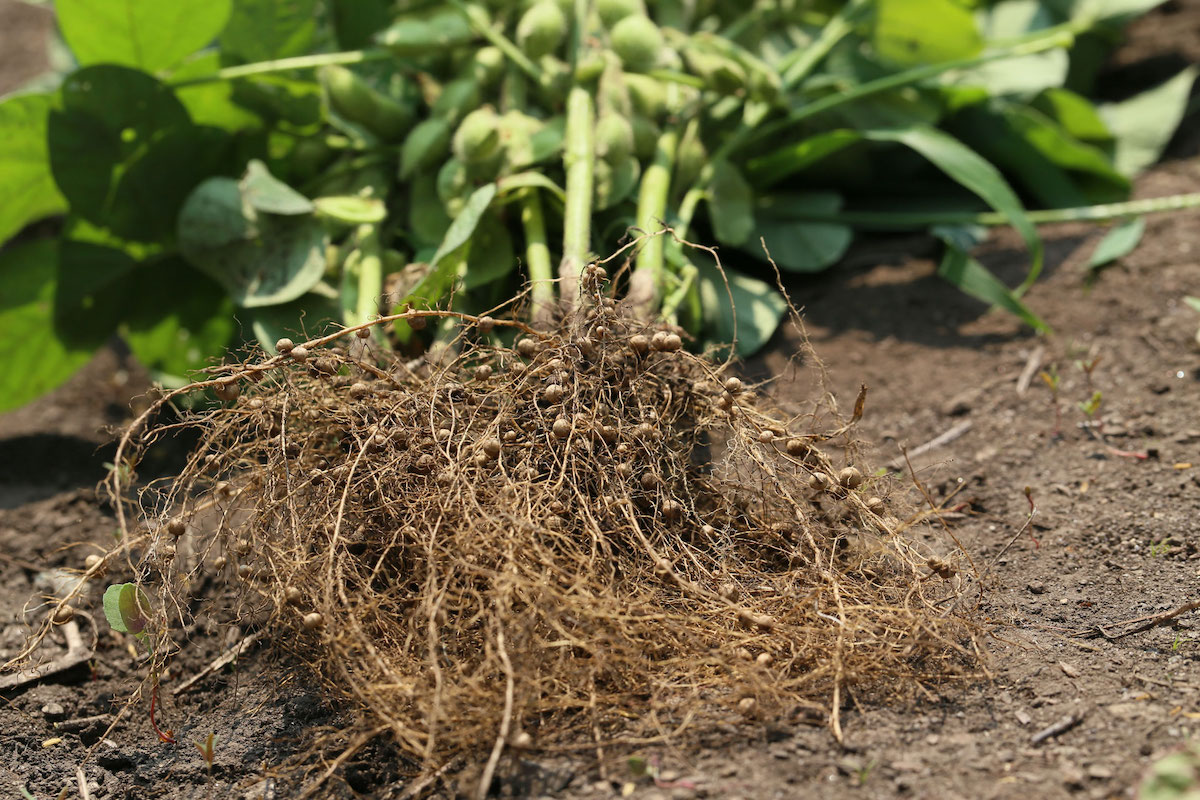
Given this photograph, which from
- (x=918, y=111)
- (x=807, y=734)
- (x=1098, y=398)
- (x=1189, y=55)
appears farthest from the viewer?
(x=1189, y=55)

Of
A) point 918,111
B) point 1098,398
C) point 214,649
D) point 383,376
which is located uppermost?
point 918,111

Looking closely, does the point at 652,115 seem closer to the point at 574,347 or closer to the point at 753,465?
the point at 574,347

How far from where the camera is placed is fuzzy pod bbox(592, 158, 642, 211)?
1.50 m

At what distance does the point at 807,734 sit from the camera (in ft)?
3.07

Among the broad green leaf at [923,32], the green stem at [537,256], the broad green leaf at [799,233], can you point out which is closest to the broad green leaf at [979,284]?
the broad green leaf at [799,233]

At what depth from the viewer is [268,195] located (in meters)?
1.57

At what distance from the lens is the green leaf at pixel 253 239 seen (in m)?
1.56

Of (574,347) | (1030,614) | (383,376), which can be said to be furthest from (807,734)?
(383,376)

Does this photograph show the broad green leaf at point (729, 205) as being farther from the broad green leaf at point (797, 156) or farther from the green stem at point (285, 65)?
the green stem at point (285, 65)

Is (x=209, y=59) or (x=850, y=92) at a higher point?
(x=209, y=59)

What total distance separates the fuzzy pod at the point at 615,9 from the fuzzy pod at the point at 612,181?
0.94ft

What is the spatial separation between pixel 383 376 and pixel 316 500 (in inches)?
7.0

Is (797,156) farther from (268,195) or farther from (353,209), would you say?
(268,195)

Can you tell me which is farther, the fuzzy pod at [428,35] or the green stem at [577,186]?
the fuzzy pod at [428,35]
